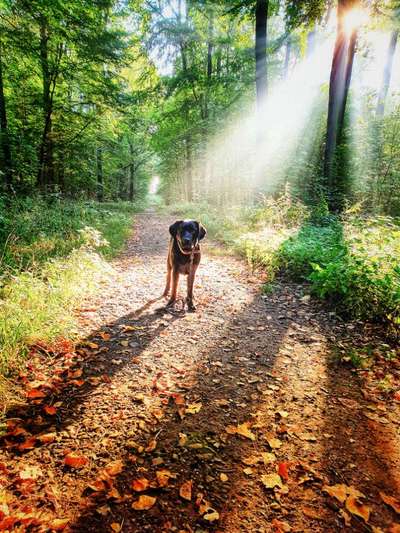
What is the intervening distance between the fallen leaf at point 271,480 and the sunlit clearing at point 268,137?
11458 mm

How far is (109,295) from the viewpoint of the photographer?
5.26 metres

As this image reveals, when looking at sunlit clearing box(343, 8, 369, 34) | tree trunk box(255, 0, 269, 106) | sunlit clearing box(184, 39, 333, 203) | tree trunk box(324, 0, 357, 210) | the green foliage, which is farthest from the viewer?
sunlit clearing box(184, 39, 333, 203)

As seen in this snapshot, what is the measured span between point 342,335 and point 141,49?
19696 mm

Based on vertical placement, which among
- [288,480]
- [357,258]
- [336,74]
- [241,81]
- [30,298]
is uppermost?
[241,81]

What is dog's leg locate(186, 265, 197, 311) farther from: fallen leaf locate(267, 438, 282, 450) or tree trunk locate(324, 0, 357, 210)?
tree trunk locate(324, 0, 357, 210)

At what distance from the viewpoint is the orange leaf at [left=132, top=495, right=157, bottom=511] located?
182cm

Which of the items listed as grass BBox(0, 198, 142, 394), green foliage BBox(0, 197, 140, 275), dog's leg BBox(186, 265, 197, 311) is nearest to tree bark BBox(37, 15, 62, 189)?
green foliage BBox(0, 197, 140, 275)

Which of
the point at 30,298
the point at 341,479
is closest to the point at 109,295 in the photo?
the point at 30,298

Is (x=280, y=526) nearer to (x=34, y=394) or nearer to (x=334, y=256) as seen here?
(x=34, y=394)

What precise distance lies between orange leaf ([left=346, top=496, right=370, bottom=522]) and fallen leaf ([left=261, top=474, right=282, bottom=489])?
45 centimetres

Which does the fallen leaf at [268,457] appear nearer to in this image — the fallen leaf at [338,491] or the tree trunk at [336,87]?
the fallen leaf at [338,491]

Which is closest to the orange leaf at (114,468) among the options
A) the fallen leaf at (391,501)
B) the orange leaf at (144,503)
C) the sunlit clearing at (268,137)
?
the orange leaf at (144,503)

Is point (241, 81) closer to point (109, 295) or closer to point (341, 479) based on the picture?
point (109, 295)

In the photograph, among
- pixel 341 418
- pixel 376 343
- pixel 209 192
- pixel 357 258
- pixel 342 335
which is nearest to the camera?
pixel 341 418
